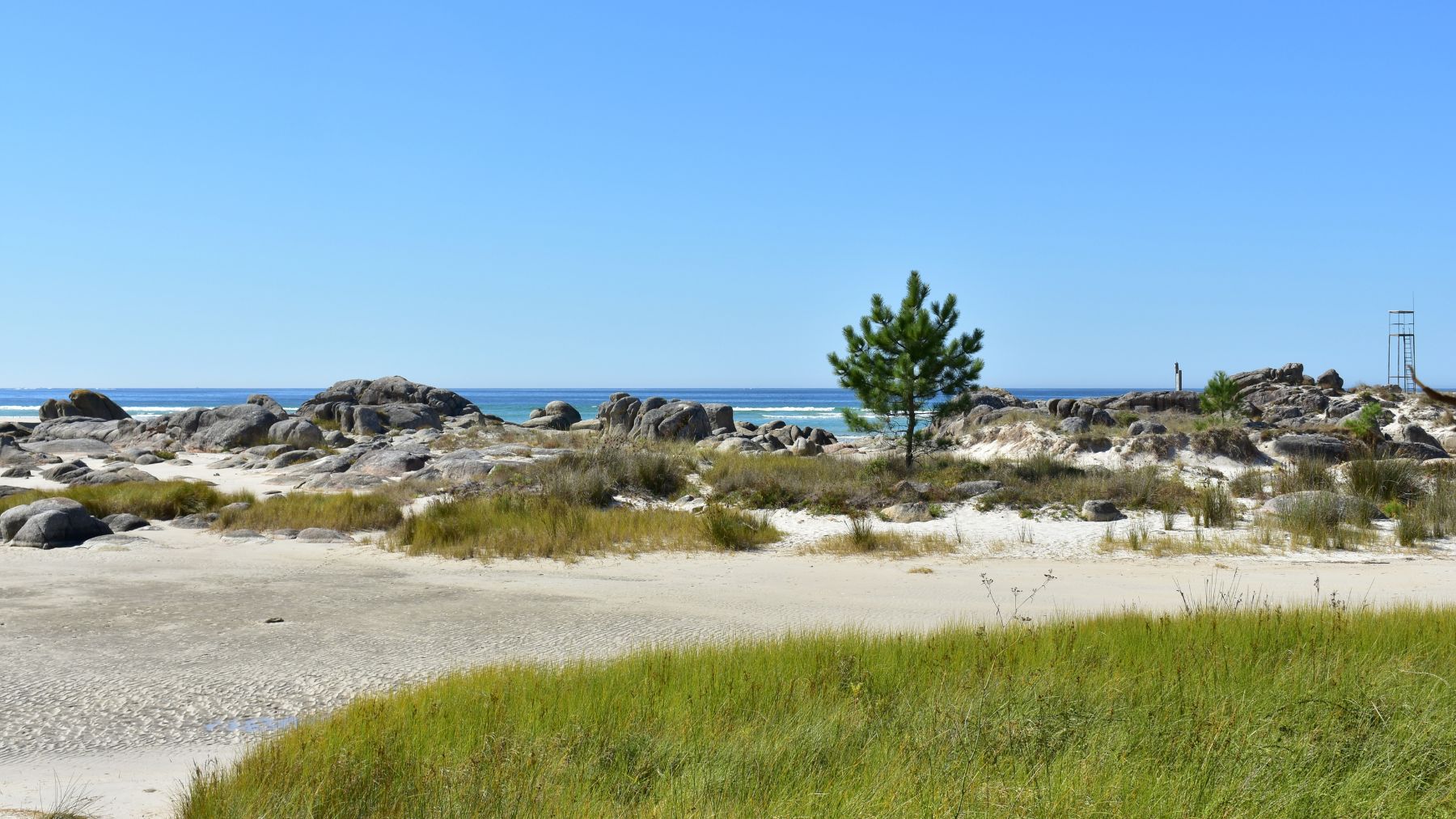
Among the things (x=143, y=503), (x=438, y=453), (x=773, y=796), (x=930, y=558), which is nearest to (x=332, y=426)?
(x=438, y=453)

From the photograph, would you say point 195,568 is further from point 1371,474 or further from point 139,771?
point 1371,474

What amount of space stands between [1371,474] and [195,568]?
813 inches

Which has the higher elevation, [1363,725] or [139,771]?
[1363,725]

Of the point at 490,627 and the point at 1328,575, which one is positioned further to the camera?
the point at 1328,575

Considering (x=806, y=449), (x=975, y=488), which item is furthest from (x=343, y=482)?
(x=806, y=449)

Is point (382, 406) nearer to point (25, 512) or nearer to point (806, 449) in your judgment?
point (806, 449)

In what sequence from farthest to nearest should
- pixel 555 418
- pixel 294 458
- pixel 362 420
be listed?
pixel 555 418 < pixel 362 420 < pixel 294 458

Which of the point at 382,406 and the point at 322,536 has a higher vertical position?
the point at 382,406

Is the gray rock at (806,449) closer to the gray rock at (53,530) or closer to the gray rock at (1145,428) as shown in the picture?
the gray rock at (1145,428)

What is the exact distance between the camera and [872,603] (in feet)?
38.3

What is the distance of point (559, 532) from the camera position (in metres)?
16.1

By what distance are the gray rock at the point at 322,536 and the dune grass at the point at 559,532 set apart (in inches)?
35.7

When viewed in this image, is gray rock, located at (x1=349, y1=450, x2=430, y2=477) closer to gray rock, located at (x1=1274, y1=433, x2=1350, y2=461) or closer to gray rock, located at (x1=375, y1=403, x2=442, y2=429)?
gray rock, located at (x1=375, y1=403, x2=442, y2=429)

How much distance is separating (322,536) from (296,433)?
2146cm
